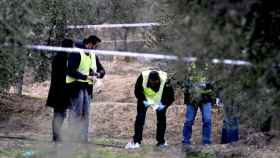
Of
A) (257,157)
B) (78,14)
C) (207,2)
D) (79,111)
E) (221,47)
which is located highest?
(78,14)

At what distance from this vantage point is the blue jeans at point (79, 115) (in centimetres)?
923

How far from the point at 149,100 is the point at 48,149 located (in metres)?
1.79

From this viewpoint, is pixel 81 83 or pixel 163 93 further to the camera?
pixel 163 93

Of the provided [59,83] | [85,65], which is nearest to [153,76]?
[85,65]

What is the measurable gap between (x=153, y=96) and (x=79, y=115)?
3.86 ft

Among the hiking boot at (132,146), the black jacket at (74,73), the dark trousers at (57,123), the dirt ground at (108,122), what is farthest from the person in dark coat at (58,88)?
the hiking boot at (132,146)

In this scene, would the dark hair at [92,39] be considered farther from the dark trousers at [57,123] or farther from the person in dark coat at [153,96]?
the dark trousers at [57,123]

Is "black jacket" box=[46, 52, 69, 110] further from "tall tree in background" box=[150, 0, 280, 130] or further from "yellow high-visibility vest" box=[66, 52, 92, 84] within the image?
"tall tree in background" box=[150, 0, 280, 130]

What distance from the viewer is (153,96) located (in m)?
9.70

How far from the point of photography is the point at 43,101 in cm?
1430

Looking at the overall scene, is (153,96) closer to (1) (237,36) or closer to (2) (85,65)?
(2) (85,65)

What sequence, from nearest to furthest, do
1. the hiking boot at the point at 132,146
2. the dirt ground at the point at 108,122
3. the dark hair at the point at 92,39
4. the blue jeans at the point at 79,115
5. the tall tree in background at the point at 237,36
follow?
1. the tall tree in background at the point at 237,36
2. the dark hair at the point at 92,39
3. the blue jeans at the point at 79,115
4. the hiking boot at the point at 132,146
5. the dirt ground at the point at 108,122

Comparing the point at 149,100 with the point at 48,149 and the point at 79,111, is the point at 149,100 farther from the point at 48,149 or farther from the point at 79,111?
the point at 48,149

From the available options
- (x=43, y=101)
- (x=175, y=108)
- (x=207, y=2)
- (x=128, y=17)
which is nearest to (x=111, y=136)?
(x=175, y=108)
